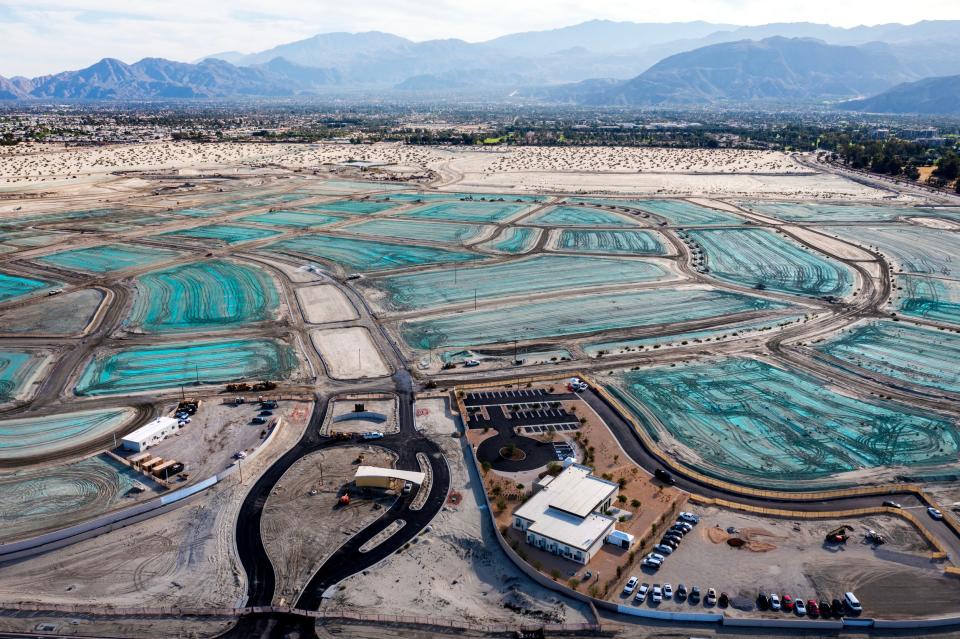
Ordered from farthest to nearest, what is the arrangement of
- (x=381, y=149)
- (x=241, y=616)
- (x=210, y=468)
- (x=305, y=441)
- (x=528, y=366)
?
(x=381, y=149), (x=528, y=366), (x=305, y=441), (x=210, y=468), (x=241, y=616)

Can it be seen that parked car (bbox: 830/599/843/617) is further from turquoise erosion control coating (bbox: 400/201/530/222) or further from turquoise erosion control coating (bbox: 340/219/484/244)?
turquoise erosion control coating (bbox: 400/201/530/222)

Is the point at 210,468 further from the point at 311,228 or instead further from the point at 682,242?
the point at 682,242

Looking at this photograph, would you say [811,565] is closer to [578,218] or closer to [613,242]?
[613,242]

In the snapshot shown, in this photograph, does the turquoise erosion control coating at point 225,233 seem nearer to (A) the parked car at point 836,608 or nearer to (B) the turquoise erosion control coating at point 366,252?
(B) the turquoise erosion control coating at point 366,252

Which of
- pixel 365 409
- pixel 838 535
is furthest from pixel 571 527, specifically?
pixel 365 409

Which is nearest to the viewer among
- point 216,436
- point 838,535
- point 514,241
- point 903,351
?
point 838,535

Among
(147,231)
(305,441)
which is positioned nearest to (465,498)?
(305,441)
